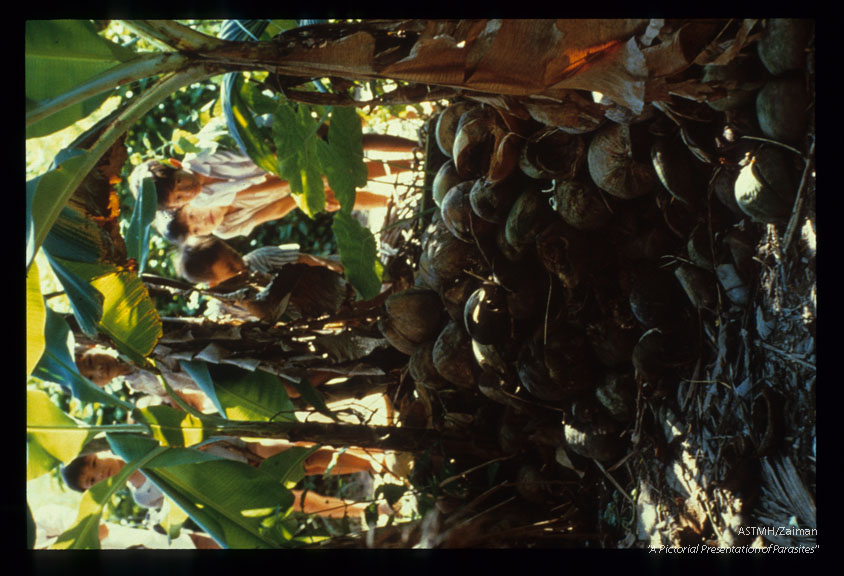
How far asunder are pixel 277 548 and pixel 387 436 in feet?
0.96

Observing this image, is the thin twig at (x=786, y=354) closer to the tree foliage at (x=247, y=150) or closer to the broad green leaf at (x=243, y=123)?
the tree foliage at (x=247, y=150)

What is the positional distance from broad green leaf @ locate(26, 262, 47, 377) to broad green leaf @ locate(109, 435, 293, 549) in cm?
32

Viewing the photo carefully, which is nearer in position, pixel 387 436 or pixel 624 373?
pixel 624 373

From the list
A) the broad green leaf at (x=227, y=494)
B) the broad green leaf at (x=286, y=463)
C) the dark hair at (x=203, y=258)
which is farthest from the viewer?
the dark hair at (x=203, y=258)

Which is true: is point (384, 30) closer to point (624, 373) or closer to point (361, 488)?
point (624, 373)

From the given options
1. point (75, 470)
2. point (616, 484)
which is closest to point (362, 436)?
point (616, 484)

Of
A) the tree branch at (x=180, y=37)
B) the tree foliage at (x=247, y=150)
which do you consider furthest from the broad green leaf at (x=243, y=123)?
the tree branch at (x=180, y=37)

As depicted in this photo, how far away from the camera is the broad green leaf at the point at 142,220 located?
4.03ft

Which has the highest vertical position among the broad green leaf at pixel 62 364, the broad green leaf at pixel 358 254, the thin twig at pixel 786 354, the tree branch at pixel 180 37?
the tree branch at pixel 180 37

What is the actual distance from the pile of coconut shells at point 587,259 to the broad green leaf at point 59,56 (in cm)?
59

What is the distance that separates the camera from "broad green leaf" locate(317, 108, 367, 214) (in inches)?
48.4

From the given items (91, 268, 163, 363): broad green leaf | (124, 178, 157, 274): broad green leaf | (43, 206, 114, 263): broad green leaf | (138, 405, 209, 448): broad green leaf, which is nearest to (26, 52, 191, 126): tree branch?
(43, 206, 114, 263): broad green leaf

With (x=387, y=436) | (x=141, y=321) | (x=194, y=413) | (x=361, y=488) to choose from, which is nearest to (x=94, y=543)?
(x=194, y=413)
